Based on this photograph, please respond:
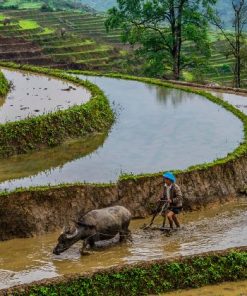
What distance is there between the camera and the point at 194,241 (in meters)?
13.1

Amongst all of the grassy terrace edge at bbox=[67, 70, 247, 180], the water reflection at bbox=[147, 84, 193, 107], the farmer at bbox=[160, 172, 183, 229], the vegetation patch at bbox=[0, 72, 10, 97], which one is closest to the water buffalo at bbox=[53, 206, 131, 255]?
the farmer at bbox=[160, 172, 183, 229]

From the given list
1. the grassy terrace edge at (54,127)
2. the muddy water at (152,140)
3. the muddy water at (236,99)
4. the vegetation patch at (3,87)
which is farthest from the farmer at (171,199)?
the vegetation patch at (3,87)

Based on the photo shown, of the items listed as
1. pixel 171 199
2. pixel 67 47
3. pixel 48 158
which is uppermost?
pixel 67 47

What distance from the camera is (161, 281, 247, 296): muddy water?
36.8 ft

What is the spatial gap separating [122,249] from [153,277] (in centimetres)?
156

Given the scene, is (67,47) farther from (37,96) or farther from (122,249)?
(122,249)

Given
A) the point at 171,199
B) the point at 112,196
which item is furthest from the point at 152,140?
the point at 171,199

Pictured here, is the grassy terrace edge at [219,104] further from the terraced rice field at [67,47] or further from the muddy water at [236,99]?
the terraced rice field at [67,47]

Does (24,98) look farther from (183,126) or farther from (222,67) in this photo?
(222,67)

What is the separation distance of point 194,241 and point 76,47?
51.0 meters

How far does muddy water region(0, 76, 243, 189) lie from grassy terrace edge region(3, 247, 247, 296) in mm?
4414

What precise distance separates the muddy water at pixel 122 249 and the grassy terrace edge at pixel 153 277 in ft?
1.70

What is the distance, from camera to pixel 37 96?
24.3m

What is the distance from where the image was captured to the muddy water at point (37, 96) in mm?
21172
